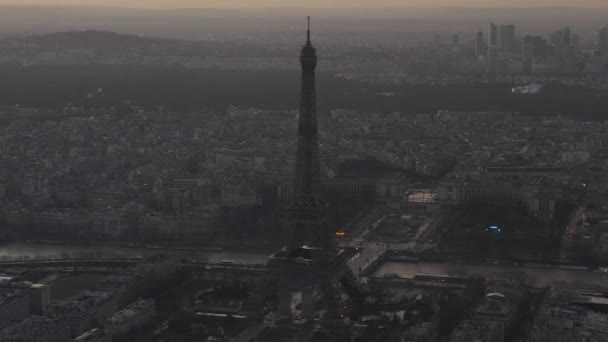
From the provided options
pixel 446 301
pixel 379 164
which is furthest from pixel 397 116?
pixel 446 301

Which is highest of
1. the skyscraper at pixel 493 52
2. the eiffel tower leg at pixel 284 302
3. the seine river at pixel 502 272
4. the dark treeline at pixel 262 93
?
the skyscraper at pixel 493 52

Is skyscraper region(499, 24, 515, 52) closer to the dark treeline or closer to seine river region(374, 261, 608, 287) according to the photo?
the dark treeline

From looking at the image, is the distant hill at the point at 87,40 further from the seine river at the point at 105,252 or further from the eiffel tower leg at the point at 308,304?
the eiffel tower leg at the point at 308,304

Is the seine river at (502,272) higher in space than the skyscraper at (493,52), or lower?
lower

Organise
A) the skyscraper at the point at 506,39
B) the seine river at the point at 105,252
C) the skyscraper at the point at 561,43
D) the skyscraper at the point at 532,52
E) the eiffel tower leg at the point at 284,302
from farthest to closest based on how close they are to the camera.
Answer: the skyscraper at the point at 506,39 < the skyscraper at the point at 561,43 < the skyscraper at the point at 532,52 < the seine river at the point at 105,252 < the eiffel tower leg at the point at 284,302

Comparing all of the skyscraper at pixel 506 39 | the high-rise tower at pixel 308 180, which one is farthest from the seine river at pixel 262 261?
the skyscraper at pixel 506 39

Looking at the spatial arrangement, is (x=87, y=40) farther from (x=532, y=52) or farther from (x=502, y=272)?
(x=502, y=272)

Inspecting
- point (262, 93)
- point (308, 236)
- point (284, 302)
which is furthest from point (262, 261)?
point (262, 93)
